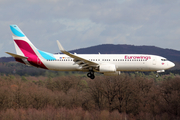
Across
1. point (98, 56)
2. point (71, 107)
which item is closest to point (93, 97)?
point (71, 107)

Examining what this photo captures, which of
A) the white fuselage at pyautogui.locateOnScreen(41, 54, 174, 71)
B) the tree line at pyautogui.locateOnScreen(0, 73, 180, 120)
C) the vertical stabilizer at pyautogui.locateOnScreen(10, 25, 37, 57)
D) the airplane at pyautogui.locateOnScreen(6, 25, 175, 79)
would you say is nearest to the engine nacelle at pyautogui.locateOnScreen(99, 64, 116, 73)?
the airplane at pyautogui.locateOnScreen(6, 25, 175, 79)

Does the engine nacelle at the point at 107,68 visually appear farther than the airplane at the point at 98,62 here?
No

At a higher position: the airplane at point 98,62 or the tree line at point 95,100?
the airplane at point 98,62

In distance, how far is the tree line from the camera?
332ft

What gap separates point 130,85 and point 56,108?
28.9m

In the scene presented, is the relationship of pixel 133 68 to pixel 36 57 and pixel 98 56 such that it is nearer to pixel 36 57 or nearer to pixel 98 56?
pixel 98 56

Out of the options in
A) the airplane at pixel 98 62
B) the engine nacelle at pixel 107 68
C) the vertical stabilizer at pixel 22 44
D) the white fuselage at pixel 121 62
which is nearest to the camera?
the engine nacelle at pixel 107 68

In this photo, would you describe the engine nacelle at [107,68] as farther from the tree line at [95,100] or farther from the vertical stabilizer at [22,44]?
the tree line at [95,100]

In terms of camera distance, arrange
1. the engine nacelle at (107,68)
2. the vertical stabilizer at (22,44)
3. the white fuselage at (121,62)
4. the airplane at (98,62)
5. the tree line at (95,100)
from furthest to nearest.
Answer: the tree line at (95,100) → the vertical stabilizer at (22,44) → the white fuselage at (121,62) → the airplane at (98,62) → the engine nacelle at (107,68)

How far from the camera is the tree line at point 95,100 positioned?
101188 mm

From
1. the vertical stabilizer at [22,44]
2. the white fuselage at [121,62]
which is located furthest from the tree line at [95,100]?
the white fuselage at [121,62]

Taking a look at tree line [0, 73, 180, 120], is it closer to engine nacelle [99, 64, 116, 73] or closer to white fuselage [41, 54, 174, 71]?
white fuselage [41, 54, 174, 71]

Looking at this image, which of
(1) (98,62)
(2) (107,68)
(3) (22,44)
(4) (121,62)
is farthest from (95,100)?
(2) (107,68)

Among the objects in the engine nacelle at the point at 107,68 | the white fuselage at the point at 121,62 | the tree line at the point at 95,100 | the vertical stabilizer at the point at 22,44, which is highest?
the vertical stabilizer at the point at 22,44
